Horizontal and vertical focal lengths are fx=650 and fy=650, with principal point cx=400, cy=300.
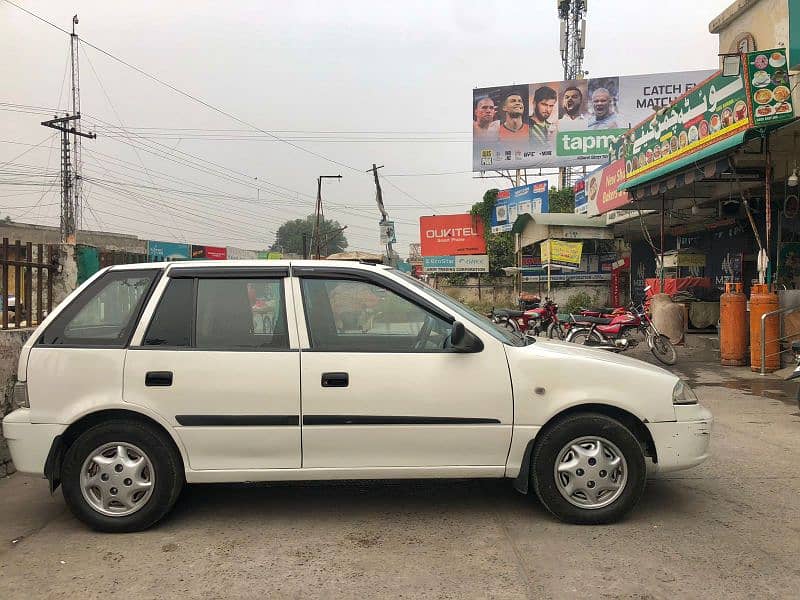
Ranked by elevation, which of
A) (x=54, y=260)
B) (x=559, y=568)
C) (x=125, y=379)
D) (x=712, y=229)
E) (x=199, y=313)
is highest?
(x=712, y=229)

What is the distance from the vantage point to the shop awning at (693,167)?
31.6 ft

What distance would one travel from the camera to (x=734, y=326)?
37.5 ft

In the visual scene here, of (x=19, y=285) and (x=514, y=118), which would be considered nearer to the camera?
(x=19, y=285)

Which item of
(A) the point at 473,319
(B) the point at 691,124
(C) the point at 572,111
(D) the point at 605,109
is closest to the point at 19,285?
(A) the point at 473,319

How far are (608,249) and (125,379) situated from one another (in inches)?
1035

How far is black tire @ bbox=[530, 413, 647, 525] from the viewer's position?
3971 mm

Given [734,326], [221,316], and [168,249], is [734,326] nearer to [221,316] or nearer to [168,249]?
[221,316]

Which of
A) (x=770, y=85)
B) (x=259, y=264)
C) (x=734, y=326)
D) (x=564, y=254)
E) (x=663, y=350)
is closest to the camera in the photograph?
(x=259, y=264)

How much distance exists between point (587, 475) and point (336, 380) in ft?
5.41

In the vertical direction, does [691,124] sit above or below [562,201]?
below

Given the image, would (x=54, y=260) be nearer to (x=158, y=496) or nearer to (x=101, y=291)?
(x=101, y=291)

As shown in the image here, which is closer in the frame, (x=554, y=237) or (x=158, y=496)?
(x=158, y=496)

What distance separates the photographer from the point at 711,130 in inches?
400

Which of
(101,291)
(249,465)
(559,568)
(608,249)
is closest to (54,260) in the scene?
(101,291)
